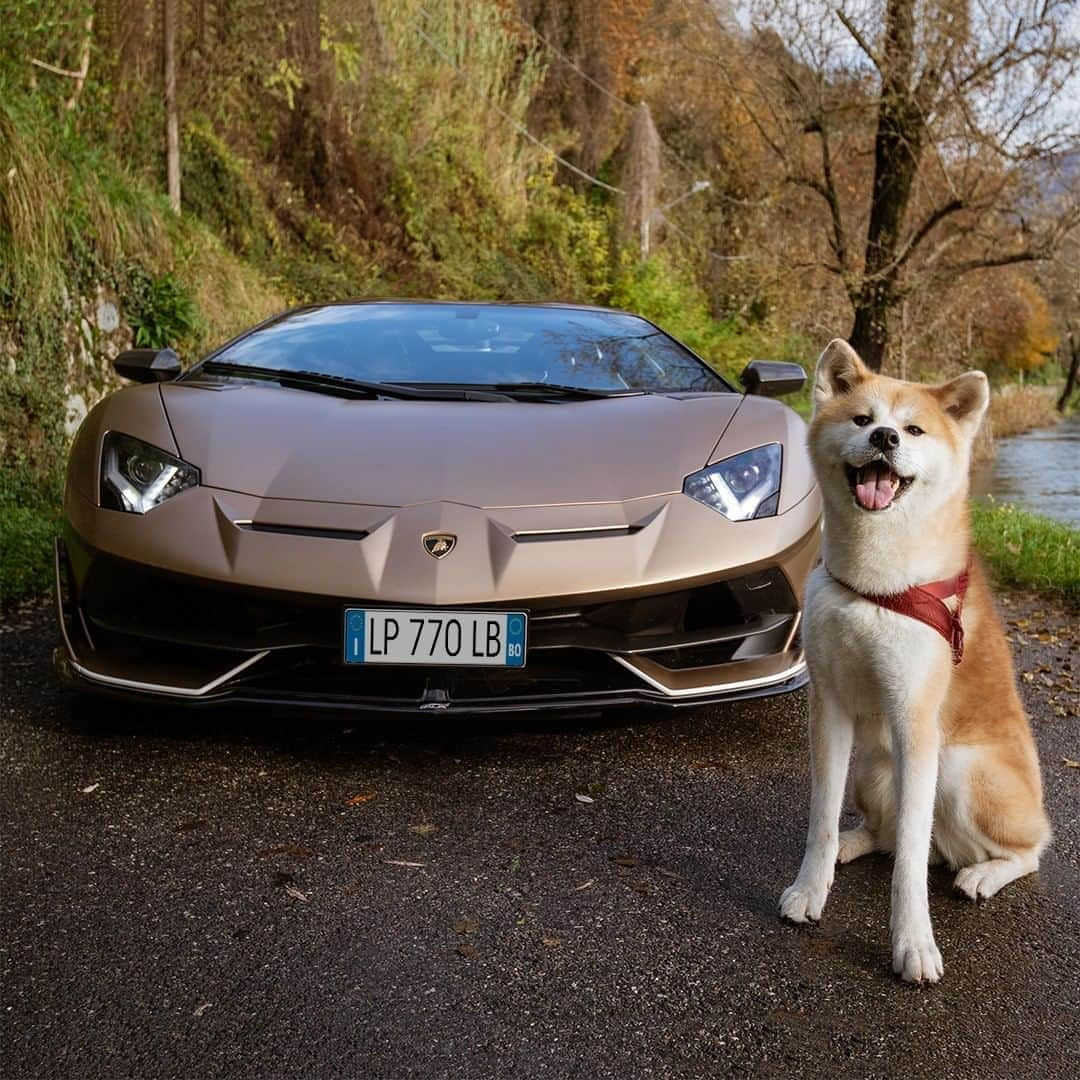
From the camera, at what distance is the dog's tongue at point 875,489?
2422 millimetres

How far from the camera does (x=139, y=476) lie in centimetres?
344

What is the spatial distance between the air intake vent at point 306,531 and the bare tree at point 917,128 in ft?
34.6

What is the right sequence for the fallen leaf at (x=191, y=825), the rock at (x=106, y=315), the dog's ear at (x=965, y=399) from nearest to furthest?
the dog's ear at (x=965, y=399) → the fallen leaf at (x=191, y=825) → the rock at (x=106, y=315)

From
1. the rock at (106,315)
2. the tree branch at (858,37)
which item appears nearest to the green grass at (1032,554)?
the rock at (106,315)

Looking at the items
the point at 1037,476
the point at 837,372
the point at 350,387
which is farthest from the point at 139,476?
the point at 1037,476

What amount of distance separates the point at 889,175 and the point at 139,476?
1152 cm

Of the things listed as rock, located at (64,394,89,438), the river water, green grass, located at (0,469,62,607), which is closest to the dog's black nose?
green grass, located at (0,469,62,607)

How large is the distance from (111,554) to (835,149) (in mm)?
11983

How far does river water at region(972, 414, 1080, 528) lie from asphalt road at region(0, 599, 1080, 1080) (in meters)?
8.71

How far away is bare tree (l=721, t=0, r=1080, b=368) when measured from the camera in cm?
1154

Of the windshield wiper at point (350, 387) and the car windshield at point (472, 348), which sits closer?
the windshield wiper at point (350, 387)

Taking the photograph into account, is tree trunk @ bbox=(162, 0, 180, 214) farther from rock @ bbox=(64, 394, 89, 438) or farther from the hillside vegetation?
rock @ bbox=(64, 394, 89, 438)

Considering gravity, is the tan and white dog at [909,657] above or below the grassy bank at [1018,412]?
above

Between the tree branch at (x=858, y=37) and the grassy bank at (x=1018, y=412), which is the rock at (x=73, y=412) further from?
the grassy bank at (x=1018, y=412)
